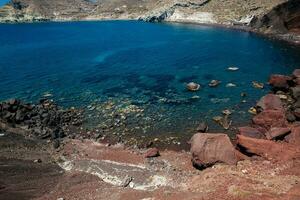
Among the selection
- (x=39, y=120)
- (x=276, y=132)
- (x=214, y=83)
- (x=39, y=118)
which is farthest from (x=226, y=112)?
(x=39, y=118)

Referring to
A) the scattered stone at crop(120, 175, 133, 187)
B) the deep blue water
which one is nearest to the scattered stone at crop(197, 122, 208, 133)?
the deep blue water

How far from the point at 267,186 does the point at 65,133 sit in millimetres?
30252

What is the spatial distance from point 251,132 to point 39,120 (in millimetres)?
31596

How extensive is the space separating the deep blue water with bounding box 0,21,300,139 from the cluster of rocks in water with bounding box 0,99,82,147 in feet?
12.4

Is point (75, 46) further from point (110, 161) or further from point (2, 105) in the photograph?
point (110, 161)

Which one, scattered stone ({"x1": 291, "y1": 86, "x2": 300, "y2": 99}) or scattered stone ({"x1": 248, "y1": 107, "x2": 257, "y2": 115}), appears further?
scattered stone ({"x1": 291, "y1": 86, "x2": 300, "y2": 99})

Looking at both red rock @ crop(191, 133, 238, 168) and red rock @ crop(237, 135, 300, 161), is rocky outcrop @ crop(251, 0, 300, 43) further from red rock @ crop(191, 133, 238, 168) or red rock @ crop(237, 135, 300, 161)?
red rock @ crop(191, 133, 238, 168)

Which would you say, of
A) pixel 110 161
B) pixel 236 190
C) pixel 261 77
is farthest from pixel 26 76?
pixel 236 190

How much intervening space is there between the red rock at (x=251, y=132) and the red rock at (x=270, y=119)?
2.65 meters

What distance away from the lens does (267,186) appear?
29.6 m

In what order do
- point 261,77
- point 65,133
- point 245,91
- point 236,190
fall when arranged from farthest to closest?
point 261,77 → point 245,91 → point 65,133 → point 236,190

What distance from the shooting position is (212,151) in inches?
1462

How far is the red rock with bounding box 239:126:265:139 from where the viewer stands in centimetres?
4420

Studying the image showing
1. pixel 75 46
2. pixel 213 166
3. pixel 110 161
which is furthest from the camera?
pixel 75 46
